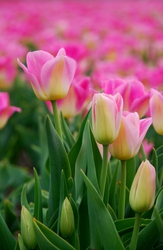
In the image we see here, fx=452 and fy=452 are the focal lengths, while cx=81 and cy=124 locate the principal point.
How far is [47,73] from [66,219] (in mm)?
285

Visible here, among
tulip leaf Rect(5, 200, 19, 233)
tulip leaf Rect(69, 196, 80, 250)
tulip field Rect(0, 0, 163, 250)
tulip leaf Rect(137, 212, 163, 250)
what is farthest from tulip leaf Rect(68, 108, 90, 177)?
tulip leaf Rect(5, 200, 19, 233)

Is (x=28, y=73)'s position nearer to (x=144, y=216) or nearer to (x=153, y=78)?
(x=144, y=216)

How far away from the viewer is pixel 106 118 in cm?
79

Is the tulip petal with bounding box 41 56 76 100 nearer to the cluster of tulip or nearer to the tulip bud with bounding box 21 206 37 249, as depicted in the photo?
the cluster of tulip

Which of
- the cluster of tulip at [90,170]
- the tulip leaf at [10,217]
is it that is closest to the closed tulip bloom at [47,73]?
the cluster of tulip at [90,170]

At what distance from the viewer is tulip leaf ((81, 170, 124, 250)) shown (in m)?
0.81

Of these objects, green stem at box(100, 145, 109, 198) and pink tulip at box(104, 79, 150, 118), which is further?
pink tulip at box(104, 79, 150, 118)

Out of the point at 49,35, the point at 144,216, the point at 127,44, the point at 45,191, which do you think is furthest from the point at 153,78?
the point at 49,35

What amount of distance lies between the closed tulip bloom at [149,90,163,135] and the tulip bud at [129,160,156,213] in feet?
0.62

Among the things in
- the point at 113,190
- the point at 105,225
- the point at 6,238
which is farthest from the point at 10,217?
the point at 105,225

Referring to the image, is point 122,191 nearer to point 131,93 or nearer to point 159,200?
point 159,200

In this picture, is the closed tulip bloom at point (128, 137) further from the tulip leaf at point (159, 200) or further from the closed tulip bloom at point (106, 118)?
the tulip leaf at point (159, 200)

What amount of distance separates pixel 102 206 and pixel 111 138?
13cm

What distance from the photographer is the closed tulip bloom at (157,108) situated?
922 millimetres
